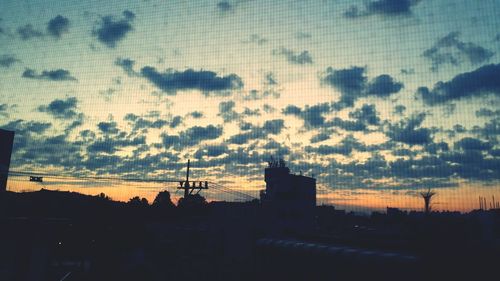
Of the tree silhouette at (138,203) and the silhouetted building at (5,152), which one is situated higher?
the silhouetted building at (5,152)

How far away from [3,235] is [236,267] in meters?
14.3

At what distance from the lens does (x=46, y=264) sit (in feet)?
64.2

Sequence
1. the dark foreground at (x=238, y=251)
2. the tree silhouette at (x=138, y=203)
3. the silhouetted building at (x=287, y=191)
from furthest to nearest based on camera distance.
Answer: the silhouetted building at (x=287, y=191)
the tree silhouette at (x=138, y=203)
the dark foreground at (x=238, y=251)

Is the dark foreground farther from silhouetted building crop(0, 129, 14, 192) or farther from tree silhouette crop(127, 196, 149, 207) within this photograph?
tree silhouette crop(127, 196, 149, 207)

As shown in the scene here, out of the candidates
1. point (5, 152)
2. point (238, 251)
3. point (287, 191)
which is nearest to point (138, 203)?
point (5, 152)

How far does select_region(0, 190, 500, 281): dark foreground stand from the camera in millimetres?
11156

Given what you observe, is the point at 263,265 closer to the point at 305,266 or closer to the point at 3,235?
the point at 305,266

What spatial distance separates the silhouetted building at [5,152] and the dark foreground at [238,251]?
734 inches

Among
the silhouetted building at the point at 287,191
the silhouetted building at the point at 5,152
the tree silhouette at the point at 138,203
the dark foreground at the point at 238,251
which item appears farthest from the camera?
the silhouetted building at the point at 287,191

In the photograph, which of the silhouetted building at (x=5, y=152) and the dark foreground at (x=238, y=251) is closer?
the dark foreground at (x=238, y=251)

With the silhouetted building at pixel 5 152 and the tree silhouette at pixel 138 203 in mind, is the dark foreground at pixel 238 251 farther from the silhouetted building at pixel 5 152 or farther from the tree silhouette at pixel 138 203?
the tree silhouette at pixel 138 203

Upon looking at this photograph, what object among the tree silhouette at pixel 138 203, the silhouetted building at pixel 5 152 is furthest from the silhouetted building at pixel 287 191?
the silhouetted building at pixel 5 152

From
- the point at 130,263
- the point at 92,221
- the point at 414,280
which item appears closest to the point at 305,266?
the point at 414,280

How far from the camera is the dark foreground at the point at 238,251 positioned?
439 inches
